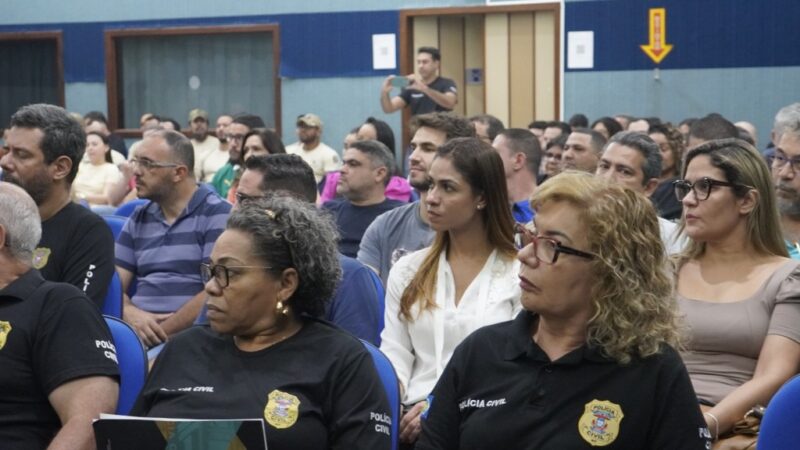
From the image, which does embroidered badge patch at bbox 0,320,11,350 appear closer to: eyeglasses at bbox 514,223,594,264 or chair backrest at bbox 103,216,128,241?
eyeglasses at bbox 514,223,594,264

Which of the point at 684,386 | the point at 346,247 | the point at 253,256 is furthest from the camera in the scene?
the point at 346,247

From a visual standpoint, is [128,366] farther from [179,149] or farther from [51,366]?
[179,149]

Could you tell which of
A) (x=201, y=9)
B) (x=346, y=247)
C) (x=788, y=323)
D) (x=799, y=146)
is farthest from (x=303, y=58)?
(x=788, y=323)

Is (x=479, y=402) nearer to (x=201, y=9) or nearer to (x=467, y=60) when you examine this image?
(x=467, y=60)

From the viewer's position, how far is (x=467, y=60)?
11859 mm

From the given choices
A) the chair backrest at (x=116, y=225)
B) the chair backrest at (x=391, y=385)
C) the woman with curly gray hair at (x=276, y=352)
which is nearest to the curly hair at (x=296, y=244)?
the woman with curly gray hair at (x=276, y=352)

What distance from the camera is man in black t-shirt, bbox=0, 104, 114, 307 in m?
3.98

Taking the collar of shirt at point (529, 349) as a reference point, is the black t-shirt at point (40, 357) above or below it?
below

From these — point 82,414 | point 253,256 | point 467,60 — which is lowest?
point 82,414

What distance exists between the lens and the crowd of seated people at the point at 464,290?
2.42m

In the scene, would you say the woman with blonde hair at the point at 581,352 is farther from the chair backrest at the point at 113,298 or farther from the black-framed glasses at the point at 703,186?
the chair backrest at the point at 113,298

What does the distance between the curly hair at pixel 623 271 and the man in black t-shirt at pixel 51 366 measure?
1.24 metres

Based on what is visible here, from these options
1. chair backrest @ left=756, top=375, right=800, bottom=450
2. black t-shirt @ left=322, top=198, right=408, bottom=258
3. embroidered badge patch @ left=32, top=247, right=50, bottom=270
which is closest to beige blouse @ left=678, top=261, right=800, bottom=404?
chair backrest @ left=756, top=375, right=800, bottom=450

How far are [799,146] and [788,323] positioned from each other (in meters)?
1.04
